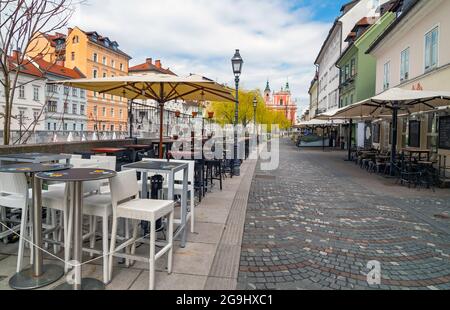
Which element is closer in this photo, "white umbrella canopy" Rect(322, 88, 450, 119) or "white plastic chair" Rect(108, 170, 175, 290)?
"white plastic chair" Rect(108, 170, 175, 290)

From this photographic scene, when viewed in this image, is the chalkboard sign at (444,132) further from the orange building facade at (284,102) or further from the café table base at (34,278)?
the orange building facade at (284,102)

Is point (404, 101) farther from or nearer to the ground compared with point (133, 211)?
farther from the ground

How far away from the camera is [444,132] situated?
10.9 metres

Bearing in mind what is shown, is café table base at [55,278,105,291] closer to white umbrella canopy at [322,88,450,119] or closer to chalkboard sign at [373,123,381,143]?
white umbrella canopy at [322,88,450,119]

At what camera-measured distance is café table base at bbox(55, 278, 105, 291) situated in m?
3.01

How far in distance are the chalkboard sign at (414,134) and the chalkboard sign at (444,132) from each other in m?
2.31

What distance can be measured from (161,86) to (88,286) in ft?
11.4

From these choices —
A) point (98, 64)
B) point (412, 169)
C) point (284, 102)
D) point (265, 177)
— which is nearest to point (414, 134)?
point (412, 169)

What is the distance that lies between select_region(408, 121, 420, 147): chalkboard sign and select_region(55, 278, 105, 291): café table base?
46.1 ft

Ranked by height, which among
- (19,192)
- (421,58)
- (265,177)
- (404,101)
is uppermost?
(421,58)

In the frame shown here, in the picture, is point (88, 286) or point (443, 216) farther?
point (443, 216)

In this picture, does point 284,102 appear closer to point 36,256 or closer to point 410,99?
point 410,99

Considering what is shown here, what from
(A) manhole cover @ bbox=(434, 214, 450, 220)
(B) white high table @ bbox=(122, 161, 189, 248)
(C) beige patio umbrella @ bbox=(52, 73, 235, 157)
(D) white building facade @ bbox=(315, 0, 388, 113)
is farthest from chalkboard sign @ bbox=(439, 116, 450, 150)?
(D) white building facade @ bbox=(315, 0, 388, 113)

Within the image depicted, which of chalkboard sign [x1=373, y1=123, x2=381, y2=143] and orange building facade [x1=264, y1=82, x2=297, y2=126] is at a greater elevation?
orange building facade [x1=264, y1=82, x2=297, y2=126]
